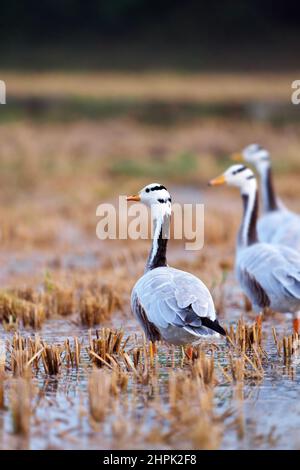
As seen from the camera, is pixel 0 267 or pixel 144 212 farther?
pixel 144 212

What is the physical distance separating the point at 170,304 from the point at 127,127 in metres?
18.0

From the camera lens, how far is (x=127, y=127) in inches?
961

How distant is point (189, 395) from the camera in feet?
19.3

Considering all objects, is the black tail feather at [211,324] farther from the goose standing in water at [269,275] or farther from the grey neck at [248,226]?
the grey neck at [248,226]

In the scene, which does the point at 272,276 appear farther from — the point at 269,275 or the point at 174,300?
the point at 174,300

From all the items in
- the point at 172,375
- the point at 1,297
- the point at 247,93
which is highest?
the point at 247,93

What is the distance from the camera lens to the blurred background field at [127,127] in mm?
11148

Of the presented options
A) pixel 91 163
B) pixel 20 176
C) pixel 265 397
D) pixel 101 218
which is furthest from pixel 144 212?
pixel 265 397

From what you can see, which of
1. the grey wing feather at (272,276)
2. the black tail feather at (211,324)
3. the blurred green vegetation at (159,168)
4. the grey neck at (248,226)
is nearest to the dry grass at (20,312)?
the grey wing feather at (272,276)

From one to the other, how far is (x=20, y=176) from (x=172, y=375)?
1200 centimetres

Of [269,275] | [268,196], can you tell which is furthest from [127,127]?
[269,275]
